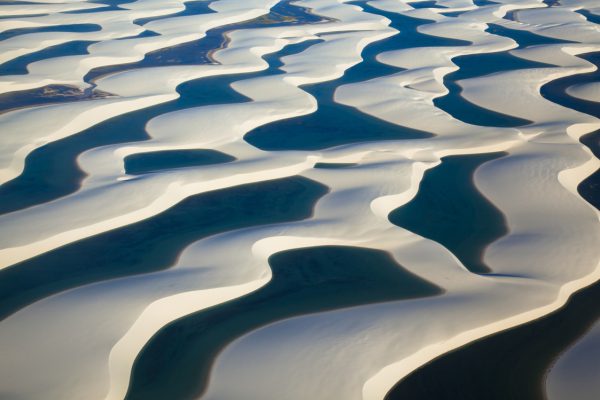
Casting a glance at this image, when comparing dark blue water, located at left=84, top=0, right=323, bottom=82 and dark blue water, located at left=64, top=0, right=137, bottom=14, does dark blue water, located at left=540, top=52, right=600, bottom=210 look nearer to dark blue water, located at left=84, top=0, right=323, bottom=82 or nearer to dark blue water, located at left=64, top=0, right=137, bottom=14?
dark blue water, located at left=84, top=0, right=323, bottom=82

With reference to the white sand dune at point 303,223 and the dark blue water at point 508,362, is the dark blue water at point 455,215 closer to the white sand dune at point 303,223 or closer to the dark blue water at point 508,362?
the white sand dune at point 303,223

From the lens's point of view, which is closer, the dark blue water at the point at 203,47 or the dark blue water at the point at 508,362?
the dark blue water at the point at 508,362

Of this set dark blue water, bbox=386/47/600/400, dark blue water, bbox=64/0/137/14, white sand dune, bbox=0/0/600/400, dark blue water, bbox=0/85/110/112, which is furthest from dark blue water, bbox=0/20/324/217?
dark blue water, bbox=64/0/137/14

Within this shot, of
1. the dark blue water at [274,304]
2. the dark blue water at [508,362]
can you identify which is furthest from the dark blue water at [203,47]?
the dark blue water at [508,362]

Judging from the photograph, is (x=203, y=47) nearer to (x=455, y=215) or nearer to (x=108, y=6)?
(x=108, y=6)

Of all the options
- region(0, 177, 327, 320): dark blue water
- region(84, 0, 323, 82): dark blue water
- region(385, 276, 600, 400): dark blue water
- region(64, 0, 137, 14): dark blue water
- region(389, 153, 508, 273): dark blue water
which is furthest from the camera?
region(64, 0, 137, 14): dark blue water

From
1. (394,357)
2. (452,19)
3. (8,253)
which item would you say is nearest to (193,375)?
(394,357)
